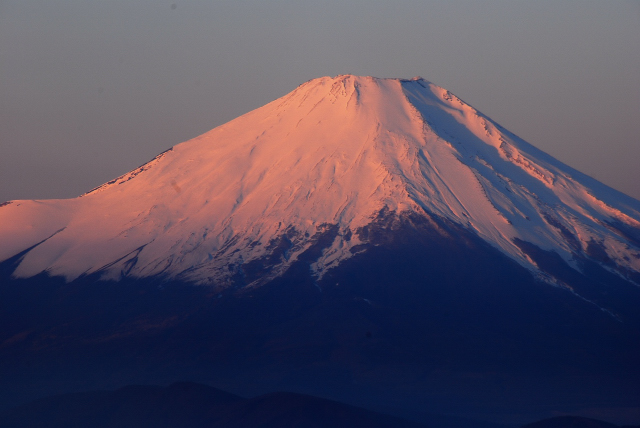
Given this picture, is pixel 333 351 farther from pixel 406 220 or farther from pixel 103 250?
pixel 103 250

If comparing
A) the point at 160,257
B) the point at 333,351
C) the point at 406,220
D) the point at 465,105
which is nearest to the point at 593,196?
the point at 465,105

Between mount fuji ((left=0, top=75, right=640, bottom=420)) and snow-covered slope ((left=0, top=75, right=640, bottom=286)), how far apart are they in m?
0.25

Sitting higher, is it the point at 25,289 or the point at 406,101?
the point at 406,101

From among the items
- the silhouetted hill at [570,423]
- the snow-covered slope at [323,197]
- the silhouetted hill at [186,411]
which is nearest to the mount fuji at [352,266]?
the snow-covered slope at [323,197]

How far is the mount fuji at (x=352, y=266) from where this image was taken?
3258 inches

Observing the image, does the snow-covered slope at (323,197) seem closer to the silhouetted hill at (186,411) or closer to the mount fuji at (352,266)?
the mount fuji at (352,266)

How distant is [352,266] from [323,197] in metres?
10.1

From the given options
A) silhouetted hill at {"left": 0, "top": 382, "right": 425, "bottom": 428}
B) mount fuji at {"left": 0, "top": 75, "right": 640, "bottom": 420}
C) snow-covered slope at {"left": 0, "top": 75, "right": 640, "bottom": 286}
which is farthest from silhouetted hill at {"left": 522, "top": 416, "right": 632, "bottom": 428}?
snow-covered slope at {"left": 0, "top": 75, "right": 640, "bottom": 286}

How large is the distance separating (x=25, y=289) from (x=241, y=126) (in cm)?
Answer: 3460

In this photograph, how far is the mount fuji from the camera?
82750 millimetres

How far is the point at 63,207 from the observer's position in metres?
110

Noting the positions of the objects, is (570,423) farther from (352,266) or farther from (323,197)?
(323,197)

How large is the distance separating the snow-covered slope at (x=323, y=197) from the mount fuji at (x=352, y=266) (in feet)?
0.81

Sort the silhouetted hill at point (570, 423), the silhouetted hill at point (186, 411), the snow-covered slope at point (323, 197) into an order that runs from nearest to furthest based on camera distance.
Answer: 1. the silhouetted hill at point (570, 423)
2. the silhouetted hill at point (186, 411)
3. the snow-covered slope at point (323, 197)
